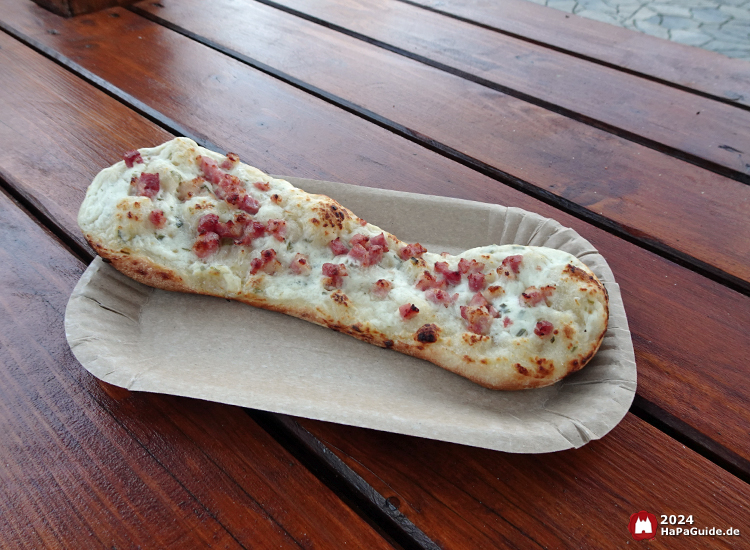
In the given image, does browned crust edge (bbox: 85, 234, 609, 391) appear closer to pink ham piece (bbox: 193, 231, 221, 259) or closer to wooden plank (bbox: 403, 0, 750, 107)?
pink ham piece (bbox: 193, 231, 221, 259)

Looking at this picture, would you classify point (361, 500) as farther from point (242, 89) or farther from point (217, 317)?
point (242, 89)

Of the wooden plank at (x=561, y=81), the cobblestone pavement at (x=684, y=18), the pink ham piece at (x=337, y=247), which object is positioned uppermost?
the cobblestone pavement at (x=684, y=18)

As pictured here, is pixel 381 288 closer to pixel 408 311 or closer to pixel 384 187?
→ pixel 408 311

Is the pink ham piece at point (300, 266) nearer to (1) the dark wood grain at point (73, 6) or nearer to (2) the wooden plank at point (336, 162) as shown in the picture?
(2) the wooden plank at point (336, 162)

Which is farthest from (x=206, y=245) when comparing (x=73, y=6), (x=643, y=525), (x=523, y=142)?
(x=73, y=6)

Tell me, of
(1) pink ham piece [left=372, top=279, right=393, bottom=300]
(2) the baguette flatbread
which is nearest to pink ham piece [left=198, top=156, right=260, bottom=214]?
(2) the baguette flatbread

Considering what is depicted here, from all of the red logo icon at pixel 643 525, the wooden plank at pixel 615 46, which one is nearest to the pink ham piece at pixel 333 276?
the red logo icon at pixel 643 525
